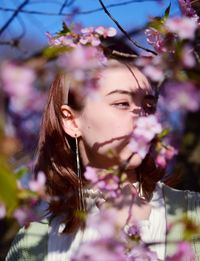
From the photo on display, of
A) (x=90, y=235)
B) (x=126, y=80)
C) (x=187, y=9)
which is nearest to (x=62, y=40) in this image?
(x=126, y=80)

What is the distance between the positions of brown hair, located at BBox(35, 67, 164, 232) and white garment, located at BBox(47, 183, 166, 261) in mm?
24

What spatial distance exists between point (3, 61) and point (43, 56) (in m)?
0.07

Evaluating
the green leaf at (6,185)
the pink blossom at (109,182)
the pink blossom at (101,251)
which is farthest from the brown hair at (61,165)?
the green leaf at (6,185)

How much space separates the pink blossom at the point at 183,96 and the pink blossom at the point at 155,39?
0.29 m

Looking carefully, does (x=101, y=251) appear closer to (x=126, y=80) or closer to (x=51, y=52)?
(x=51, y=52)

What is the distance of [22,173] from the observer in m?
0.92

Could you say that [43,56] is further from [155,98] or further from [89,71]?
[155,98]

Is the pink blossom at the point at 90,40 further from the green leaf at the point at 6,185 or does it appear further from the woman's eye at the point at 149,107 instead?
the green leaf at the point at 6,185

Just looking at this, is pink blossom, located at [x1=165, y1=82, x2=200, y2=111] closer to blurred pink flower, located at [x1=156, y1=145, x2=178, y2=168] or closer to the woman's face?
blurred pink flower, located at [x1=156, y1=145, x2=178, y2=168]

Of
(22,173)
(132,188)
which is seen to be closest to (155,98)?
(132,188)

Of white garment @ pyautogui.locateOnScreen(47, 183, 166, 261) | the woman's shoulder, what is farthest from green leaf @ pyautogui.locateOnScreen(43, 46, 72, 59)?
the woman's shoulder

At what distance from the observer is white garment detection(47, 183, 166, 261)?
1450 mm

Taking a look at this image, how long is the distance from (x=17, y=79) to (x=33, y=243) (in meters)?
0.91

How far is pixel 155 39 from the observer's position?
134 cm
